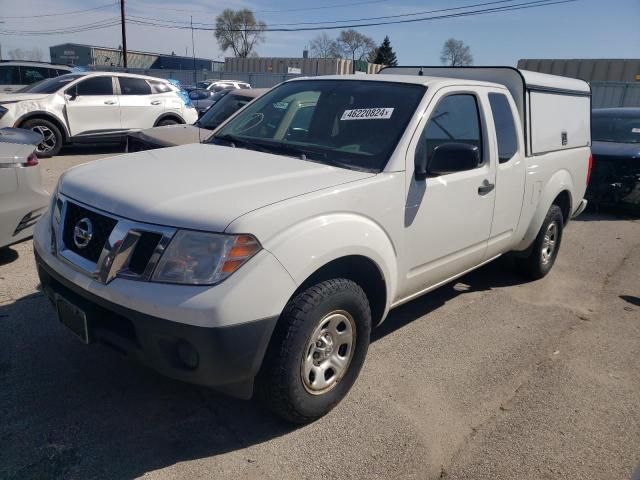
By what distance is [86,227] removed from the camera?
2592 mm

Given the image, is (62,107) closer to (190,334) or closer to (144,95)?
(144,95)

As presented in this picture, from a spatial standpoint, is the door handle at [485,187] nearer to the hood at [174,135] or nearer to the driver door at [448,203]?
the driver door at [448,203]

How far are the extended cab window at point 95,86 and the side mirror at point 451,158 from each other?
10.2m

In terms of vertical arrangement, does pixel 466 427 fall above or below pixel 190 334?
below

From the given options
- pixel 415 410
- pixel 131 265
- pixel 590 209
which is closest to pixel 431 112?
pixel 415 410

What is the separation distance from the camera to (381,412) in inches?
118

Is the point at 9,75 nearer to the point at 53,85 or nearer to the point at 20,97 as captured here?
the point at 53,85

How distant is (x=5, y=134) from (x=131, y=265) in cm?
359

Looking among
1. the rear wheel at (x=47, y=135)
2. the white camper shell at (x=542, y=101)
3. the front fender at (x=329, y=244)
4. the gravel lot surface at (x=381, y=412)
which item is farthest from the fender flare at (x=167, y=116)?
the front fender at (x=329, y=244)

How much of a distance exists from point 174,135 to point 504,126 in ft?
13.5

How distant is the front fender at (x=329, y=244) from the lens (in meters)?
2.41

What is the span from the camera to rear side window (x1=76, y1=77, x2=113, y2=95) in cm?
1116

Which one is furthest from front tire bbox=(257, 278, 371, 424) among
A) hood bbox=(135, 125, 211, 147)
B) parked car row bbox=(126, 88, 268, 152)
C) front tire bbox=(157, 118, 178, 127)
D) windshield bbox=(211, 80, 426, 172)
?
front tire bbox=(157, 118, 178, 127)

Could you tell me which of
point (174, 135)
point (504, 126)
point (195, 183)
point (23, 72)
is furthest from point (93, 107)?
point (195, 183)
